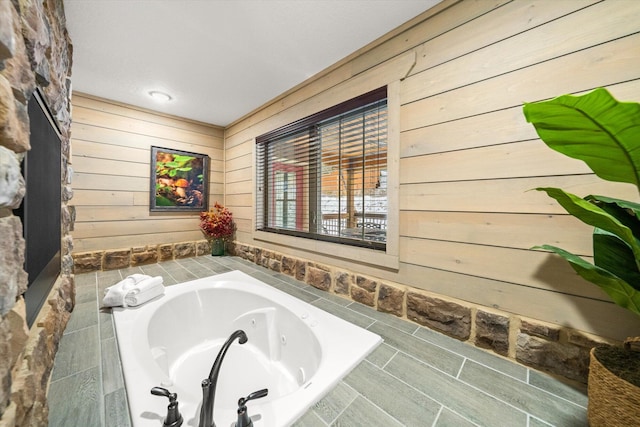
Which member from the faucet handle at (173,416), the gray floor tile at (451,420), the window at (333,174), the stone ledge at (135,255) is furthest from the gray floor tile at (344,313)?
the stone ledge at (135,255)

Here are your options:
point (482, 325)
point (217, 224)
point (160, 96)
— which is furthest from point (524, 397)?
point (160, 96)

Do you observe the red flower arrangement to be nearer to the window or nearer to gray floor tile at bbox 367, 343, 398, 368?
the window

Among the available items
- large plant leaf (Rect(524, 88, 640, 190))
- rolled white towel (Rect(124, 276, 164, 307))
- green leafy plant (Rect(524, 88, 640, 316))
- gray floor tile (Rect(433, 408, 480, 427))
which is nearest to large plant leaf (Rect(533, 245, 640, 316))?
green leafy plant (Rect(524, 88, 640, 316))

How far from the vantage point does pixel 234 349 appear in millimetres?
1877

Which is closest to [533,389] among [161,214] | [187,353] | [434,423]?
[434,423]

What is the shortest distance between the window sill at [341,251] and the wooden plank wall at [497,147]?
8 cm

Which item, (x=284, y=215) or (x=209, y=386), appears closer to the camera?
(x=209, y=386)

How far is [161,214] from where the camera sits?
3.01 metres

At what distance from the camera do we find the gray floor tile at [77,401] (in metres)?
0.80

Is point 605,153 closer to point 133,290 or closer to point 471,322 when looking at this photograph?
point 471,322

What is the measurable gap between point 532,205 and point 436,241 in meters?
0.48

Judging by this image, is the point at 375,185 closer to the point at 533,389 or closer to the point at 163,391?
the point at 533,389

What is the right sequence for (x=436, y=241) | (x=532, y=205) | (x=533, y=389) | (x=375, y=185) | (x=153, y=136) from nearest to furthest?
(x=533, y=389) < (x=532, y=205) < (x=436, y=241) < (x=375, y=185) < (x=153, y=136)

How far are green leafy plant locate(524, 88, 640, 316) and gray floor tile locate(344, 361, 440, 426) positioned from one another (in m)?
0.74
